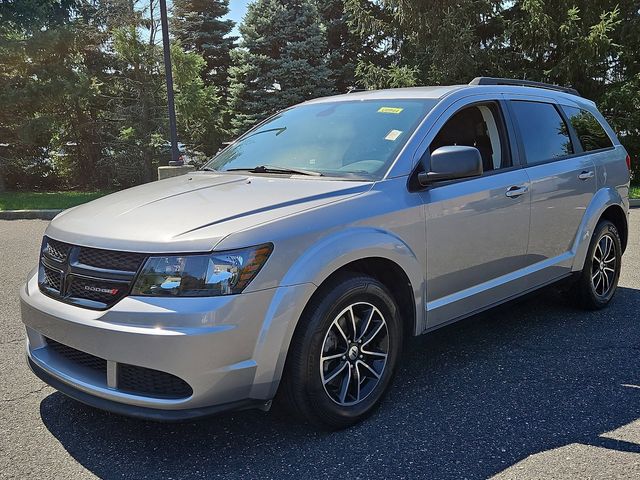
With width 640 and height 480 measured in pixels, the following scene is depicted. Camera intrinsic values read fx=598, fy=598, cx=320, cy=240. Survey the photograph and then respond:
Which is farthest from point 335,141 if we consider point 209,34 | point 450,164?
point 209,34

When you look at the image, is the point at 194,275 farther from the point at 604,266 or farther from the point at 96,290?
the point at 604,266

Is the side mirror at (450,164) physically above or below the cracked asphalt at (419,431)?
above

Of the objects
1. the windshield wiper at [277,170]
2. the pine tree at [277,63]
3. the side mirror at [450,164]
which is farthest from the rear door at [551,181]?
the pine tree at [277,63]

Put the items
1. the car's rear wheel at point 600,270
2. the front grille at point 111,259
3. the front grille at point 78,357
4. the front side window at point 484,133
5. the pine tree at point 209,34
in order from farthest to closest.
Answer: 1. the pine tree at point 209,34
2. the car's rear wheel at point 600,270
3. the front side window at point 484,133
4. the front grille at point 78,357
5. the front grille at point 111,259

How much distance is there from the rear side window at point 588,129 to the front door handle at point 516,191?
1.18 meters

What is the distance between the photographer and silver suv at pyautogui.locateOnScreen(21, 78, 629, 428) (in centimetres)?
260

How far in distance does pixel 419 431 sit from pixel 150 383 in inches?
54.0

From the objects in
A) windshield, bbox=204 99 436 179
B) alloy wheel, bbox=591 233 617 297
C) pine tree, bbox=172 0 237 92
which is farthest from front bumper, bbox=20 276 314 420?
pine tree, bbox=172 0 237 92

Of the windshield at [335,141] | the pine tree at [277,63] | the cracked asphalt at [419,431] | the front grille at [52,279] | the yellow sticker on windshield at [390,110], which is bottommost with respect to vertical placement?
the cracked asphalt at [419,431]

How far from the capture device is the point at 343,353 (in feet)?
10.1

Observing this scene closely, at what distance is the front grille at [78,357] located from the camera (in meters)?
2.78

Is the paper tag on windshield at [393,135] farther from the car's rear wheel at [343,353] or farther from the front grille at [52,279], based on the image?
the front grille at [52,279]

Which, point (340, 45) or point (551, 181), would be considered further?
point (340, 45)

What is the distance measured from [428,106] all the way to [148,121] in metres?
18.3
